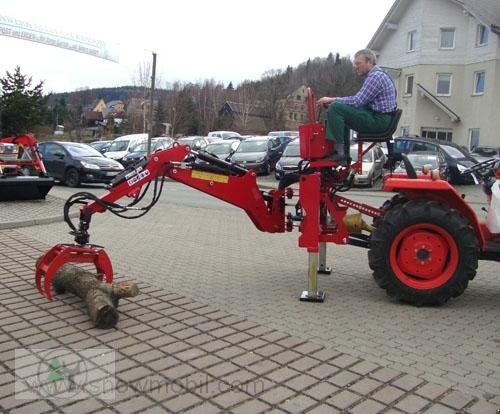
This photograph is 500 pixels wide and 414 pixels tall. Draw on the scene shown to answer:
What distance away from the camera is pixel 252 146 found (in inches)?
1030

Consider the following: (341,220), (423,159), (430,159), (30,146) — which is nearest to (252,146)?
(423,159)

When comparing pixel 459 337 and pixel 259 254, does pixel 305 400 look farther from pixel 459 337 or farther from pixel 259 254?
pixel 259 254

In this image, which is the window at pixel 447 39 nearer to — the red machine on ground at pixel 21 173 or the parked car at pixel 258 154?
the parked car at pixel 258 154

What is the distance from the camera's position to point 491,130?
3403cm

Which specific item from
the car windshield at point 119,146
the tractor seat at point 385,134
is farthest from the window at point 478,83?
the tractor seat at point 385,134

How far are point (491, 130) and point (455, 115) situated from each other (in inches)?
122

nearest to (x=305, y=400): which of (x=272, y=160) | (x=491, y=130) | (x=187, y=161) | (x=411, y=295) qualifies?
(x=411, y=295)

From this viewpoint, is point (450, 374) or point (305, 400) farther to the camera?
point (450, 374)

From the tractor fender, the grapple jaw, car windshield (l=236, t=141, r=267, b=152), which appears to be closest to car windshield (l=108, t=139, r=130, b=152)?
car windshield (l=236, t=141, r=267, b=152)

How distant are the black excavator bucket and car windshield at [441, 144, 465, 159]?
15.2 meters

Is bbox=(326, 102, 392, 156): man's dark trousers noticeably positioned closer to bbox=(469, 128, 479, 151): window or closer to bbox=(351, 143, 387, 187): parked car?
bbox=(351, 143, 387, 187): parked car

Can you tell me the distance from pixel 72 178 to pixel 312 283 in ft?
47.2

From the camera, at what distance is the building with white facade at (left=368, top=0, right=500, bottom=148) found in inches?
1353

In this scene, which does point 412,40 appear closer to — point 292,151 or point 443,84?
point 443,84
